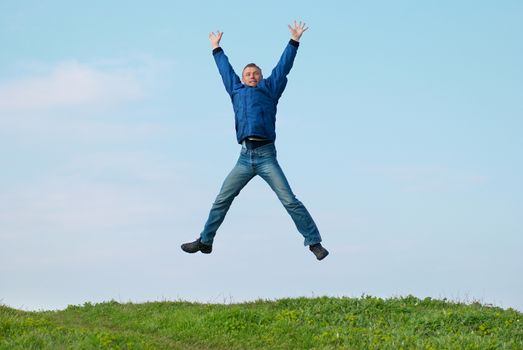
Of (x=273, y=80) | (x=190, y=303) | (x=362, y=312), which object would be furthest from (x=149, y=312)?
(x=273, y=80)

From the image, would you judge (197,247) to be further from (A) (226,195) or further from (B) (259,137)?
(B) (259,137)

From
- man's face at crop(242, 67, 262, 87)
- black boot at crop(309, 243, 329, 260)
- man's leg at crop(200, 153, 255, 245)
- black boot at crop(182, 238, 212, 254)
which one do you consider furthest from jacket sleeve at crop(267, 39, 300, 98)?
black boot at crop(182, 238, 212, 254)

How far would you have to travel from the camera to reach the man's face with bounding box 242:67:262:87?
613 inches

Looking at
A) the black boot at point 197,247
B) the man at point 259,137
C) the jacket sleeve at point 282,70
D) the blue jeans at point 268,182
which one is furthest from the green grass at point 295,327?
the jacket sleeve at point 282,70

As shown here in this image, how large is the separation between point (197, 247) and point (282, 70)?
4.27 m

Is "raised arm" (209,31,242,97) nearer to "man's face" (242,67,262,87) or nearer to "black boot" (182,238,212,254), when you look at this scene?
"man's face" (242,67,262,87)

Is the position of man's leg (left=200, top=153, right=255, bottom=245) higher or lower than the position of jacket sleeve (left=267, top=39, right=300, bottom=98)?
lower

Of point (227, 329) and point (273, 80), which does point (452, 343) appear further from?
point (273, 80)

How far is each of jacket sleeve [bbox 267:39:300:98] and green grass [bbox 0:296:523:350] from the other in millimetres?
4932

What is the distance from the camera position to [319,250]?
15586 mm

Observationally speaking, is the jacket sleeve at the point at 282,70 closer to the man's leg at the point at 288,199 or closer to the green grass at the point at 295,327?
the man's leg at the point at 288,199

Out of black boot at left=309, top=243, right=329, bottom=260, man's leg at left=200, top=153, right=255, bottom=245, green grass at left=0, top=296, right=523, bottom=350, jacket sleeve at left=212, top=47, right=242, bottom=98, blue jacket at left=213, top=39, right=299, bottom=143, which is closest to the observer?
green grass at left=0, top=296, right=523, bottom=350

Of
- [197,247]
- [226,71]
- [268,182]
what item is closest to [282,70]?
[226,71]

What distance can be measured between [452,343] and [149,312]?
8.46 m
